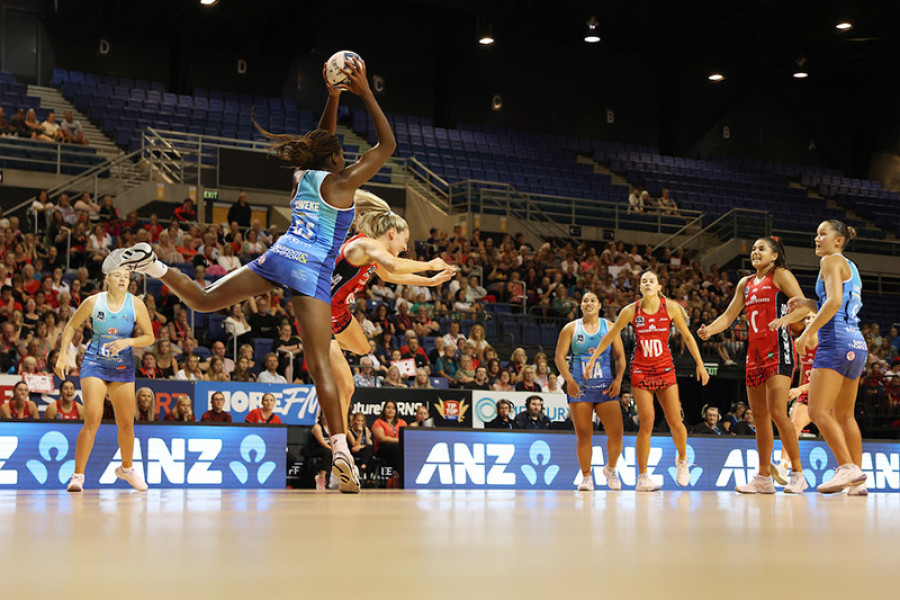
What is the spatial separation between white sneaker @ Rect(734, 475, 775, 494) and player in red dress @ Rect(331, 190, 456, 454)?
308cm

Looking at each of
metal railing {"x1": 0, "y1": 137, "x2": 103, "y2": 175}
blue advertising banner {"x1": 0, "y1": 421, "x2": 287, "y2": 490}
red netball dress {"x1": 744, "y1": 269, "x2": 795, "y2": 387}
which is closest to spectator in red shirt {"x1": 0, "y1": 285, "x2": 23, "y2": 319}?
blue advertising banner {"x1": 0, "y1": 421, "x2": 287, "y2": 490}

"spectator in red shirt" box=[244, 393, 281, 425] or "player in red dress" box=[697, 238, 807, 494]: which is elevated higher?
"player in red dress" box=[697, 238, 807, 494]

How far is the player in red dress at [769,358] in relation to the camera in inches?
298

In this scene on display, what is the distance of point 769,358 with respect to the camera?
24.9 ft

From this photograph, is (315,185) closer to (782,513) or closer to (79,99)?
(782,513)

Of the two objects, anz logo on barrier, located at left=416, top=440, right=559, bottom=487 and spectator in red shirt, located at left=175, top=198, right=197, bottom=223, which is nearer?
anz logo on barrier, located at left=416, top=440, right=559, bottom=487

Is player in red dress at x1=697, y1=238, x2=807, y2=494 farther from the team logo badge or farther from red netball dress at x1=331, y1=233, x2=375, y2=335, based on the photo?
the team logo badge

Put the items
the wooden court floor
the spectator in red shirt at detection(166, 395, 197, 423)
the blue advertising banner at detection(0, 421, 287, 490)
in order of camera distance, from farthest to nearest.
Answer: the spectator in red shirt at detection(166, 395, 197, 423) → the blue advertising banner at detection(0, 421, 287, 490) → the wooden court floor

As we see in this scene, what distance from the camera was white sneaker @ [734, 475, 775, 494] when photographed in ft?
25.0

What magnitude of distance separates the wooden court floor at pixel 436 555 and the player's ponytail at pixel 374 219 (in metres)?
2.60

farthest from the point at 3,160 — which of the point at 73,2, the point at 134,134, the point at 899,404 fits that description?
the point at 899,404

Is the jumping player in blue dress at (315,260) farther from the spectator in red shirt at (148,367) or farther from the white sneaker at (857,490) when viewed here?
the spectator in red shirt at (148,367)

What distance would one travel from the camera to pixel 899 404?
17.8 metres

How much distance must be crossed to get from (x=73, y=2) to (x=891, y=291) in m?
22.9
